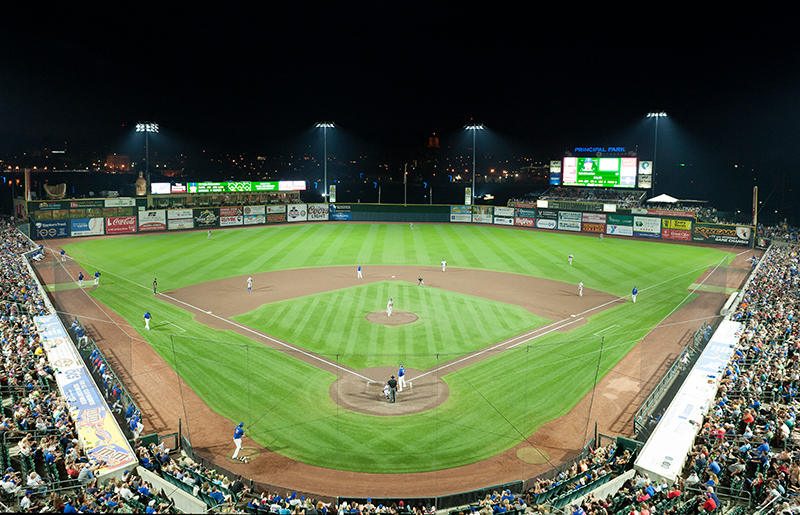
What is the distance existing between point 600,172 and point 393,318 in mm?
47111

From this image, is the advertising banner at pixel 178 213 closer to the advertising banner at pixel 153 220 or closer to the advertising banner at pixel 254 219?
the advertising banner at pixel 153 220

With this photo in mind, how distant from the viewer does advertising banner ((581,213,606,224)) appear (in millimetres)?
63406

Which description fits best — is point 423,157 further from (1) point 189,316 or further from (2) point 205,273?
(1) point 189,316

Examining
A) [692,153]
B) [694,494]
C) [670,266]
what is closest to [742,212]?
[692,153]

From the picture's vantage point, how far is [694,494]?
1270 cm

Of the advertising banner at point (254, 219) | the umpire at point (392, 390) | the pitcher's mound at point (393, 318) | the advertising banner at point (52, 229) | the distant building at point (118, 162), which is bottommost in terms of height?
the umpire at point (392, 390)

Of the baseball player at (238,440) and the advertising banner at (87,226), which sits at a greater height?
the advertising banner at (87,226)

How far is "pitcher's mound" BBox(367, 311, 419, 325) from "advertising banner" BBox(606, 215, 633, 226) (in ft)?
137

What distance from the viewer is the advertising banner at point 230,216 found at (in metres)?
68.1

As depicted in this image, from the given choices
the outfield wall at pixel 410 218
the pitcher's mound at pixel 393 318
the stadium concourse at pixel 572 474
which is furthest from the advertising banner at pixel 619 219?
the stadium concourse at pixel 572 474

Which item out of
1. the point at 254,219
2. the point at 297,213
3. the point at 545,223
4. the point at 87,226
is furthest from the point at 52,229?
the point at 545,223

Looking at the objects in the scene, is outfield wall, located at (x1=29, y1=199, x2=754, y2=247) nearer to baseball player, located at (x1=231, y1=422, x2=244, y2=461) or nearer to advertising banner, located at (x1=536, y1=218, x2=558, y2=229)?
advertising banner, located at (x1=536, y1=218, x2=558, y2=229)

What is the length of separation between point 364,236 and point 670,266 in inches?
1239

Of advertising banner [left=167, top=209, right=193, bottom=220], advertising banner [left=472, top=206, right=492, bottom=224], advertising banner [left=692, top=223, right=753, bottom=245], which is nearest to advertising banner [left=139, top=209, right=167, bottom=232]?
advertising banner [left=167, top=209, right=193, bottom=220]
